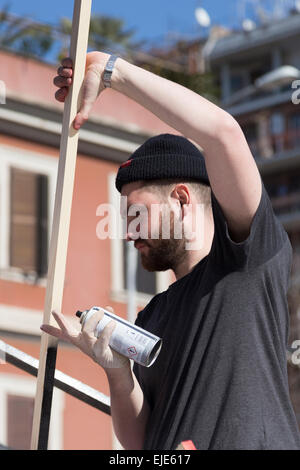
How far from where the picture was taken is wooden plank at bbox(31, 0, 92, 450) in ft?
8.25

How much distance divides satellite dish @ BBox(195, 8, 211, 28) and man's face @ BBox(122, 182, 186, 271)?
131 ft

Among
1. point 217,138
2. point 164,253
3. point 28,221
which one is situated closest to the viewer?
point 217,138

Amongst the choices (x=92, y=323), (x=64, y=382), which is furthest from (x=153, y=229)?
(x=64, y=382)

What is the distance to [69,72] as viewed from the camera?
8.51 ft

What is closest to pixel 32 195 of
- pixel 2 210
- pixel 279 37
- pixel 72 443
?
pixel 2 210

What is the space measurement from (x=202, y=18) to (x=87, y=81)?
4183 centimetres

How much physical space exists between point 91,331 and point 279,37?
145 ft

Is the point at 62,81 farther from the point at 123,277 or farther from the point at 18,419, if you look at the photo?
the point at 123,277

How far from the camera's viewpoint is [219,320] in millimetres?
2447

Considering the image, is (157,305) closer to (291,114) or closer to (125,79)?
(125,79)

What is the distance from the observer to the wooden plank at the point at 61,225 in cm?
251

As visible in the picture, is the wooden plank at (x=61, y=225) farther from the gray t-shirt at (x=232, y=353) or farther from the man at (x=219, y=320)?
the gray t-shirt at (x=232, y=353)

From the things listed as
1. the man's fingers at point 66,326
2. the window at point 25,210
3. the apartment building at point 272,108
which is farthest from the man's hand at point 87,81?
the apartment building at point 272,108

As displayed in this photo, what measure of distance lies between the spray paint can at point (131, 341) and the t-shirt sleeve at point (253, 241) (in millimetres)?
242
